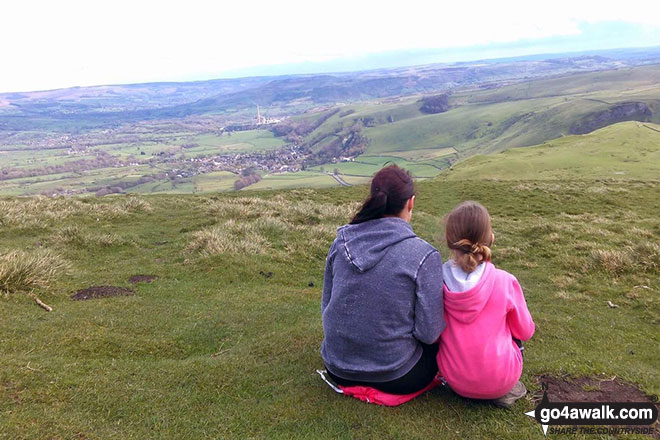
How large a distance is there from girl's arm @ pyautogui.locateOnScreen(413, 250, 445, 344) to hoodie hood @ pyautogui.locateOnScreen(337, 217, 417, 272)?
0.41 m

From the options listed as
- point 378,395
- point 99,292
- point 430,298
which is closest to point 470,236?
point 430,298

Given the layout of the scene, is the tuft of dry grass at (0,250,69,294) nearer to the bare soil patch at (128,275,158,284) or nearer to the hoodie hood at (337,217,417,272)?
the bare soil patch at (128,275,158,284)

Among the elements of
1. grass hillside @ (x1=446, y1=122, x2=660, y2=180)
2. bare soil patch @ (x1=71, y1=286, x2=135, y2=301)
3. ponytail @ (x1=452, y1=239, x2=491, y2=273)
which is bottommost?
grass hillside @ (x1=446, y1=122, x2=660, y2=180)

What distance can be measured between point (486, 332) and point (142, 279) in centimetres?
1056

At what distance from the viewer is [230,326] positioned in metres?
8.84

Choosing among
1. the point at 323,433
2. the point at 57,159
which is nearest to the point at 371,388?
the point at 323,433

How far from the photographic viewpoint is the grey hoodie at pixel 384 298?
469cm

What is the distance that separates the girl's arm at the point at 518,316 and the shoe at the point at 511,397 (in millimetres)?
737

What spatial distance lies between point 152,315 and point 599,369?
864 cm

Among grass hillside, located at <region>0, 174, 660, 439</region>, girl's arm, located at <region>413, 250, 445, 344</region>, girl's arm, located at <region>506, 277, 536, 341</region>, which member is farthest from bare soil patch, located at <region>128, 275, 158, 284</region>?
girl's arm, located at <region>506, 277, 536, 341</region>

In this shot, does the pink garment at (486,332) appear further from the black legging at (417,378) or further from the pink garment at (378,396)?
the pink garment at (378,396)

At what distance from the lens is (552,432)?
4.68 metres

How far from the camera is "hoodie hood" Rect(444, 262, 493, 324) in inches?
179

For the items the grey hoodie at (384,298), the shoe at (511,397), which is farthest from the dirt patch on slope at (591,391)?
the grey hoodie at (384,298)
